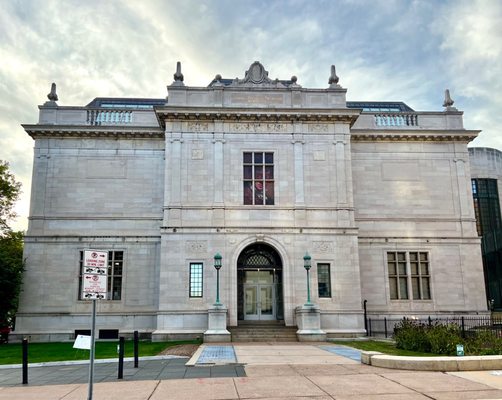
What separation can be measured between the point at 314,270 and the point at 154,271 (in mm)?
9399

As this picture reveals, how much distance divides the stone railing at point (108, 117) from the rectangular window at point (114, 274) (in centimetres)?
818

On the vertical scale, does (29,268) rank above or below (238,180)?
below

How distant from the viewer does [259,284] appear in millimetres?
28438

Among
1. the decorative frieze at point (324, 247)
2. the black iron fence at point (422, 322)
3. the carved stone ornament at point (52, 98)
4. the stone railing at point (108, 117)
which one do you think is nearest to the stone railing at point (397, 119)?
the decorative frieze at point (324, 247)

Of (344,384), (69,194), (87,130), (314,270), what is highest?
(87,130)

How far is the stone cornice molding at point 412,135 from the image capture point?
31016 mm

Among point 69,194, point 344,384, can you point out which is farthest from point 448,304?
point 69,194

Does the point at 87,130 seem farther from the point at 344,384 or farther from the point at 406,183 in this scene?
the point at 344,384

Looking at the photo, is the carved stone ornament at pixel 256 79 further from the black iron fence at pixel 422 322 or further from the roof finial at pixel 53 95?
A: the black iron fence at pixel 422 322

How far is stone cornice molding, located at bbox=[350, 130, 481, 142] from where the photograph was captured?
31016mm

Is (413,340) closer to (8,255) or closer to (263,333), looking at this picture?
(263,333)

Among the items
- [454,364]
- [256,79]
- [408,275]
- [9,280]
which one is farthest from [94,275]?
[408,275]

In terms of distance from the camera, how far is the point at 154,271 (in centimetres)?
2883

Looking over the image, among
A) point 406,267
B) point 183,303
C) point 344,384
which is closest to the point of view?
point 344,384
